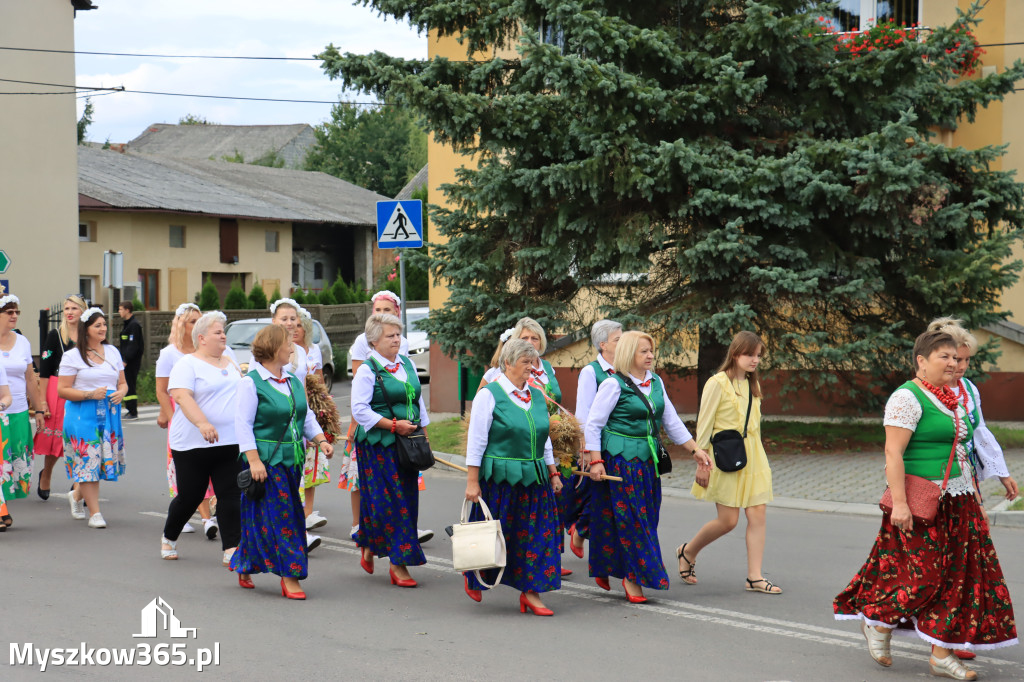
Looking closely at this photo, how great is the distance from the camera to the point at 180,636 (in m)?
6.31

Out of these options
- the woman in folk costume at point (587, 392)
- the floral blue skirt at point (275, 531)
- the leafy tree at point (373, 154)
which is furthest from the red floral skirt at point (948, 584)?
the leafy tree at point (373, 154)

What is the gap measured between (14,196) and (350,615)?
23.8 m

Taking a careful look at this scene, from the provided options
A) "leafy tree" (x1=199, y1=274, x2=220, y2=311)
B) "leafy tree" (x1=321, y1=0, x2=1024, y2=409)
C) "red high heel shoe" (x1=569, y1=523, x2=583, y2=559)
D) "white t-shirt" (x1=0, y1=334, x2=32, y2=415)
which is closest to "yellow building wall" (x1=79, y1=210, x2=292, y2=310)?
"leafy tree" (x1=199, y1=274, x2=220, y2=311)

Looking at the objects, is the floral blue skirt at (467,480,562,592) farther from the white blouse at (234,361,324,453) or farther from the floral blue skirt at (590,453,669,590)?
the white blouse at (234,361,324,453)

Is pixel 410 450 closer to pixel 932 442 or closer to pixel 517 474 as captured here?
pixel 517 474

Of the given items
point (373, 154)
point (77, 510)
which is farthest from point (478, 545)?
point (373, 154)

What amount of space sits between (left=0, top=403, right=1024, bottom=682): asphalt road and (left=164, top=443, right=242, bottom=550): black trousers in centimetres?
36

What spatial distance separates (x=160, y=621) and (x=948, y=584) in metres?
4.37

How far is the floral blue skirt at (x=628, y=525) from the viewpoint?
7023 mm

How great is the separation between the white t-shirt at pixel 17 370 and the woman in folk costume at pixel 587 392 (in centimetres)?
521

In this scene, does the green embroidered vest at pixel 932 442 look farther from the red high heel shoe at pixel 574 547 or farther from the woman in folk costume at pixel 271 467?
the woman in folk costume at pixel 271 467

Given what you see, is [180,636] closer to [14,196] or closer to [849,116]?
[849,116]

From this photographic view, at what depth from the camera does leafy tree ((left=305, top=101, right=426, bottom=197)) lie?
78.7m

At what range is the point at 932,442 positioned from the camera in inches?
221
